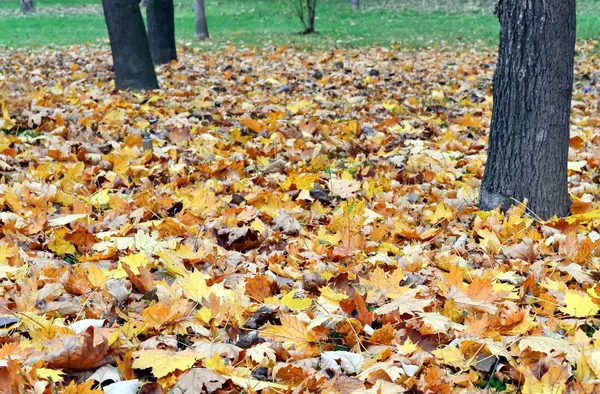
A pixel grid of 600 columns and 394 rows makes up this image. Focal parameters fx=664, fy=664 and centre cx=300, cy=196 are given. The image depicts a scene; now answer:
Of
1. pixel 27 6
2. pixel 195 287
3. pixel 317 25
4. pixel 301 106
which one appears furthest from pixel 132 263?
pixel 27 6

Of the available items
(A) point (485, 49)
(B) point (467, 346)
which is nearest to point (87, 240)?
(B) point (467, 346)

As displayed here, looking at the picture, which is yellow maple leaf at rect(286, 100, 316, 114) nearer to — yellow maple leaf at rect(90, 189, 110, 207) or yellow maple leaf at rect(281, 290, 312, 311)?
yellow maple leaf at rect(90, 189, 110, 207)

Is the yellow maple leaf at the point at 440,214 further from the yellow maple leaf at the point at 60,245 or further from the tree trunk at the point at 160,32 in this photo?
the tree trunk at the point at 160,32

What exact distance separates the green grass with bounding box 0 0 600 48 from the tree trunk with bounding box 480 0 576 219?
37.0 ft

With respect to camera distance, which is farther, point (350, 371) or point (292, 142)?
point (292, 142)

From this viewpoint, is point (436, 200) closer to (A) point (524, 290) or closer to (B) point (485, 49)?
(A) point (524, 290)

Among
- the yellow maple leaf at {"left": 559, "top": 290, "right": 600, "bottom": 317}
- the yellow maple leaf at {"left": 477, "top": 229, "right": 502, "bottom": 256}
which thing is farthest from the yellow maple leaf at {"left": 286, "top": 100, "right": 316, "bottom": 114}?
the yellow maple leaf at {"left": 559, "top": 290, "right": 600, "bottom": 317}

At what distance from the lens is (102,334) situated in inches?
86.5

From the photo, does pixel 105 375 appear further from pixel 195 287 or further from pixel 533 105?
pixel 533 105

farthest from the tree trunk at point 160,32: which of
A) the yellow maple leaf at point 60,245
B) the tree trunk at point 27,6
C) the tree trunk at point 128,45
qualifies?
the tree trunk at point 27,6

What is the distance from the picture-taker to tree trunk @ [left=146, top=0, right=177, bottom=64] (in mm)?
10953

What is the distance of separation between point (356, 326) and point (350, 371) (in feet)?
0.83

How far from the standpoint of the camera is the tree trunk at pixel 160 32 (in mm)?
10953

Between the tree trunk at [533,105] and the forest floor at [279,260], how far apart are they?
0.19 m
